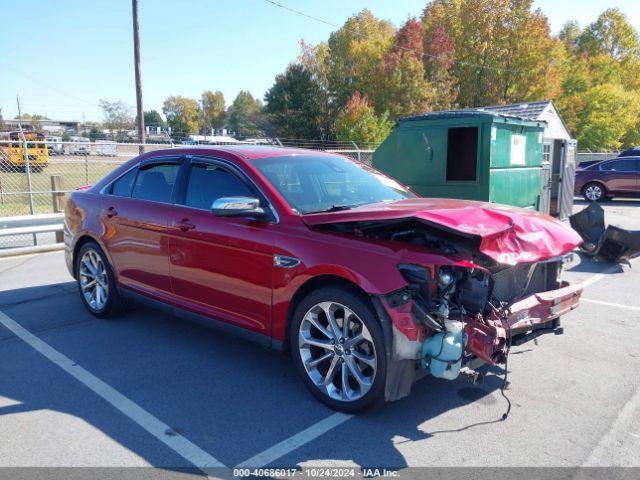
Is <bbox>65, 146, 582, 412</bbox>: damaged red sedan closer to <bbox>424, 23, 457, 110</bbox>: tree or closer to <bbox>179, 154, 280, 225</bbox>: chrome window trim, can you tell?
<bbox>179, 154, 280, 225</bbox>: chrome window trim

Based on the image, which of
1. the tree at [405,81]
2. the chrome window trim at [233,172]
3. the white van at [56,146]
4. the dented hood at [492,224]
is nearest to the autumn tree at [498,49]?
the tree at [405,81]

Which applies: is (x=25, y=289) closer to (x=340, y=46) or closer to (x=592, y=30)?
(x=340, y=46)

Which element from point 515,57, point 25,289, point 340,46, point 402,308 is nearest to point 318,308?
point 402,308

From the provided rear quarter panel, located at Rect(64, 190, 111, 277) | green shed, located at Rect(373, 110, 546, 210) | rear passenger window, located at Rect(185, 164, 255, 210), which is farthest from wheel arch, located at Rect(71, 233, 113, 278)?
green shed, located at Rect(373, 110, 546, 210)

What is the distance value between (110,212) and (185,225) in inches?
51.0

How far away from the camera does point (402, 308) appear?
10.6 ft

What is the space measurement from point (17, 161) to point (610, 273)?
16320 millimetres

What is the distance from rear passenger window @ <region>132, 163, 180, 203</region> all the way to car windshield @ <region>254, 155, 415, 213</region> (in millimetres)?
975

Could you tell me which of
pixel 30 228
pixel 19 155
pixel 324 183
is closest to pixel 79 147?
pixel 19 155

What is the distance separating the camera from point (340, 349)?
3545 mm

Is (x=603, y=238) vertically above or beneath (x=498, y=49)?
beneath

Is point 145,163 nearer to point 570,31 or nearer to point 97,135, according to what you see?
point 97,135

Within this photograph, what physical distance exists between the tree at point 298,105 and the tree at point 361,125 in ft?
24.9

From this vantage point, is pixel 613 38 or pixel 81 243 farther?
pixel 613 38
